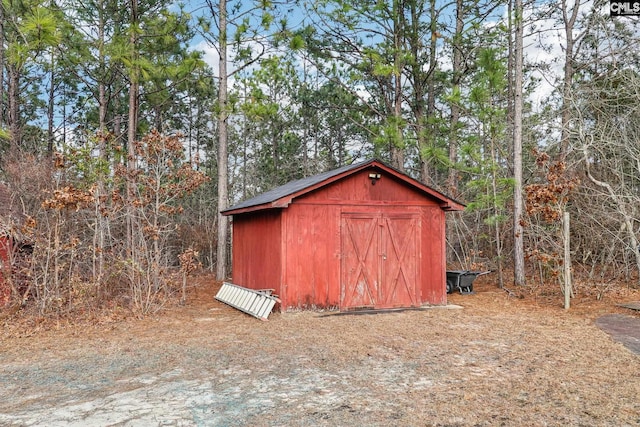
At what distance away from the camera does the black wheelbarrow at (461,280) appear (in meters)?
10.4

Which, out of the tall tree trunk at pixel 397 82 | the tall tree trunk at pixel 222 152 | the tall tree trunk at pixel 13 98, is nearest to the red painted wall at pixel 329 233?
the tall tree trunk at pixel 397 82

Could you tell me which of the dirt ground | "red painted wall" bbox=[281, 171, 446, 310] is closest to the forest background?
the dirt ground

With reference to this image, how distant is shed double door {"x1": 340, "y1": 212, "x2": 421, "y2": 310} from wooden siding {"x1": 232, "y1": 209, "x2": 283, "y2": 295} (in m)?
1.24

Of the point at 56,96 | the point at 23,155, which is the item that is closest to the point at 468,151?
the point at 23,155

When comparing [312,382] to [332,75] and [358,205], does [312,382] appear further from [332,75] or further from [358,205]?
[332,75]

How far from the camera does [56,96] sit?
1916cm

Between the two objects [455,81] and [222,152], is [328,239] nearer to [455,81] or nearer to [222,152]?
[222,152]

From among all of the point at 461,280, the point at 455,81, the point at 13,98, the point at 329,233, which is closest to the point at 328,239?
the point at 329,233

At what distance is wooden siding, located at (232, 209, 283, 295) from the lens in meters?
8.45

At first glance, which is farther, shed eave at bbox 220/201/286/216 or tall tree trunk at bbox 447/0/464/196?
tall tree trunk at bbox 447/0/464/196

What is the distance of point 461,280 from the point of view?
10.5 metres

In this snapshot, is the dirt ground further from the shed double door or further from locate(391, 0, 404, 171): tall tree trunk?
locate(391, 0, 404, 171): tall tree trunk

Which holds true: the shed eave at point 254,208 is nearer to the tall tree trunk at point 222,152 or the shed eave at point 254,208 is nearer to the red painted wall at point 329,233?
the red painted wall at point 329,233

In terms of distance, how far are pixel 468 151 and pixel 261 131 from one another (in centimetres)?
1138
